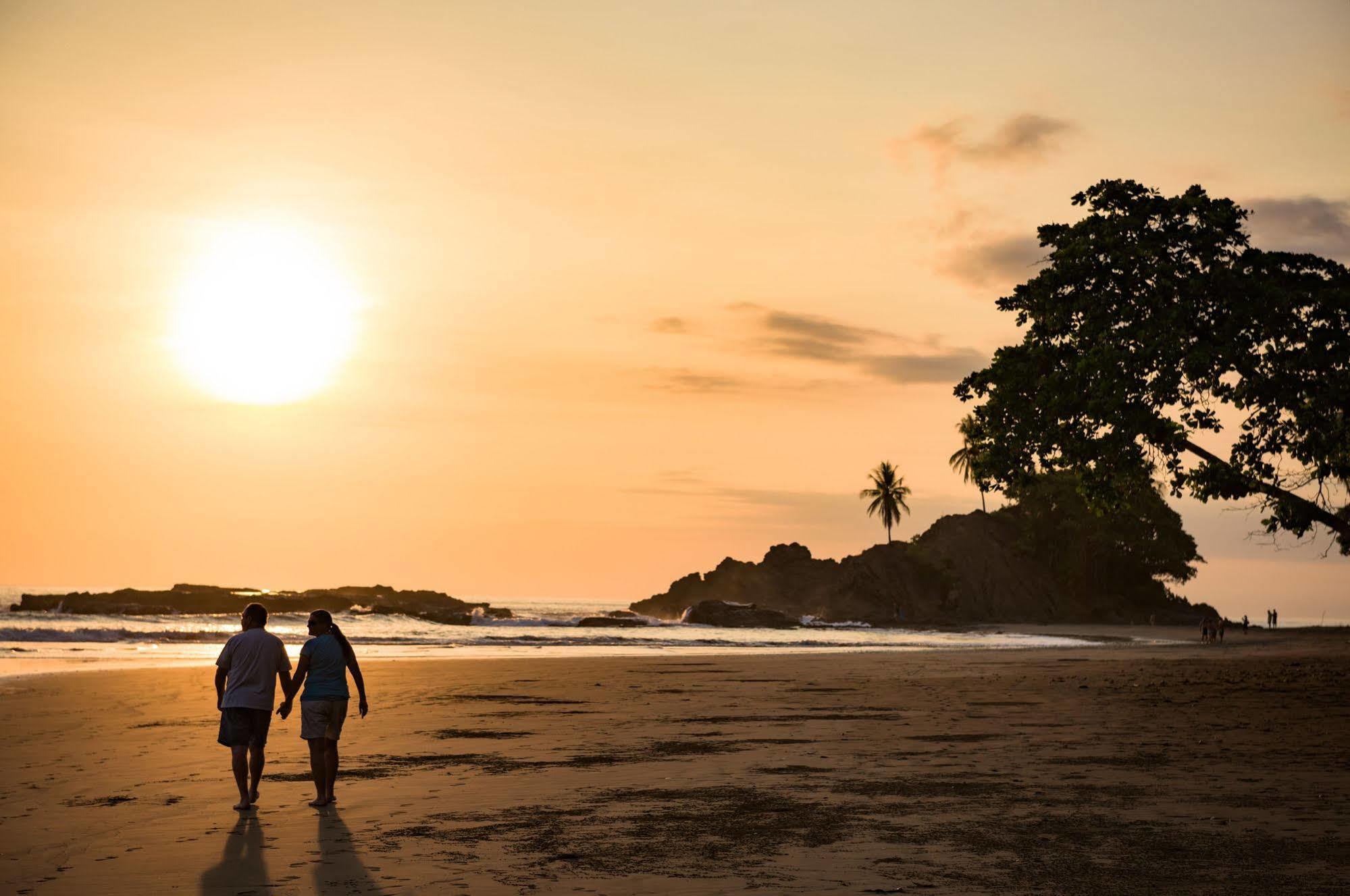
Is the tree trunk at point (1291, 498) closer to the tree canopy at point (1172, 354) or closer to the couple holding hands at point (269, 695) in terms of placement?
the tree canopy at point (1172, 354)

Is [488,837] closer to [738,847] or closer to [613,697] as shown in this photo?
[738,847]

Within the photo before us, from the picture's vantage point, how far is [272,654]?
11867mm

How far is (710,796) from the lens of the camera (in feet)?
38.0

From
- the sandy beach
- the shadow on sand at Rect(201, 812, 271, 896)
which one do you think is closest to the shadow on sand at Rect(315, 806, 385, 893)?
the sandy beach

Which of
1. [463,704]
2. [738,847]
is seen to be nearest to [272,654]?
[738,847]

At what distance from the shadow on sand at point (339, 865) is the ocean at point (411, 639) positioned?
23997 mm

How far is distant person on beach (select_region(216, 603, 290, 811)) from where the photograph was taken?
11.5 meters

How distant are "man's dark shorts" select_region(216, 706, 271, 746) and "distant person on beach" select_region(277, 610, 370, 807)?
0.91 feet

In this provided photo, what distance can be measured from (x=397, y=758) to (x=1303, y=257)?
19.9 m

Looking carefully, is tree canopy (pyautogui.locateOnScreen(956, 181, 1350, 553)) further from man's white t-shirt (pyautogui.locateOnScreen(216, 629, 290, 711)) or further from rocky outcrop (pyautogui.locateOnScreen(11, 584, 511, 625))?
rocky outcrop (pyautogui.locateOnScreen(11, 584, 511, 625))

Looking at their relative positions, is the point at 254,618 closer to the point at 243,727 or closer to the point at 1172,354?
the point at 243,727

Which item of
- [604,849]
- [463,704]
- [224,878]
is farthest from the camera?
[463,704]

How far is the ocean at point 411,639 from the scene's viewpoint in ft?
137

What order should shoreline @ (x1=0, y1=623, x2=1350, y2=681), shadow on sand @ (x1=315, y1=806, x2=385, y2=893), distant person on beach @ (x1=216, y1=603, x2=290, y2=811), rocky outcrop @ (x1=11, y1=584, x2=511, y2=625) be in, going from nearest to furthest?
shadow on sand @ (x1=315, y1=806, x2=385, y2=893), distant person on beach @ (x1=216, y1=603, x2=290, y2=811), shoreline @ (x1=0, y1=623, x2=1350, y2=681), rocky outcrop @ (x1=11, y1=584, x2=511, y2=625)
